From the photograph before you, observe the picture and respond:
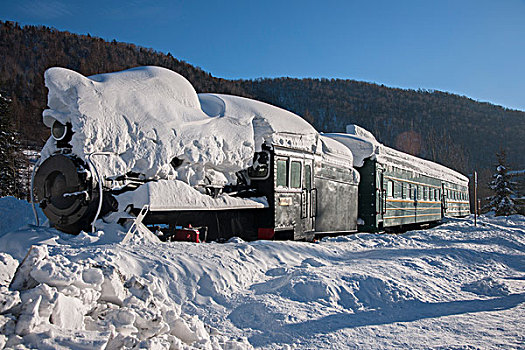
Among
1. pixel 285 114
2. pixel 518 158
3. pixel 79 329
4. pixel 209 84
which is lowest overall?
pixel 79 329

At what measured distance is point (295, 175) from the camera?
8938 mm

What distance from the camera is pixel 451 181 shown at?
75.5ft

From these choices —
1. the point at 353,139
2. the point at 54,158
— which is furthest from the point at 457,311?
the point at 353,139

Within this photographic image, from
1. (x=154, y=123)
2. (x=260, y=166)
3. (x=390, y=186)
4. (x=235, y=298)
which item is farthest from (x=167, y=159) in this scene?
(x=390, y=186)

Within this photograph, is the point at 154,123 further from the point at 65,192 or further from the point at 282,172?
the point at 282,172

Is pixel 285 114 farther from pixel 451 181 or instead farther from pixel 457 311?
pixel 451 181

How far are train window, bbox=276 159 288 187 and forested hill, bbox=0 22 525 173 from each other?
49.1 m

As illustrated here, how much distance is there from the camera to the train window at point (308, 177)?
9.27 metres

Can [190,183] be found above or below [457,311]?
above

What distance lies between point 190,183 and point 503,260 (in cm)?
698

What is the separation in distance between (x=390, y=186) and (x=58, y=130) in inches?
405

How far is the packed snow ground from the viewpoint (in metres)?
2.87

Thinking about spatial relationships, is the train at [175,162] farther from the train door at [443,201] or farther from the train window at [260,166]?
the train door at [443,201]

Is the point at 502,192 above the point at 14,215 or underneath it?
above
